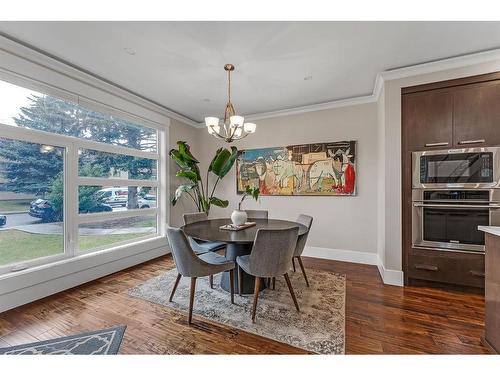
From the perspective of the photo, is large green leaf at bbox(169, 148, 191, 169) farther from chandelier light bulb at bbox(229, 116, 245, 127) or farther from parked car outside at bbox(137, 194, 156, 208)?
chandelier light bulb at bbox(229, 116, 245, 127)

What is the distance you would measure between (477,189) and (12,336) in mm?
4650

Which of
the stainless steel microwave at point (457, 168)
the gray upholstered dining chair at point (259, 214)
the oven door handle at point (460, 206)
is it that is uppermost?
the stainless steel microwave at point (457, 168)

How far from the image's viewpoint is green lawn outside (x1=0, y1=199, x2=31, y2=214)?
7.53 feet

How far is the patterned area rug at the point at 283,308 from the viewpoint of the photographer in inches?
70.5

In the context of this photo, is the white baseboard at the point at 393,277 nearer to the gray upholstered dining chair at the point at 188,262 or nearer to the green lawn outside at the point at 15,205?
the gray upholstered dining chair at the point at 188,262

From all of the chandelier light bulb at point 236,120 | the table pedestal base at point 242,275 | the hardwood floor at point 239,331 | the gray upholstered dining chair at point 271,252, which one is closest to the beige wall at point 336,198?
the hardwood floor at point 239,331

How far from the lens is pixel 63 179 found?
2746 millimetres

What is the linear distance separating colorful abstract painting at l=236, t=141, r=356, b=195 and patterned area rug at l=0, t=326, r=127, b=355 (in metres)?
3.10

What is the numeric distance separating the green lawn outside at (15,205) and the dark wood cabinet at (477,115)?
4.86 m

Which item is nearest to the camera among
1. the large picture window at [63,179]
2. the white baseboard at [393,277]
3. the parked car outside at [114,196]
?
the large picture window at [63,179]

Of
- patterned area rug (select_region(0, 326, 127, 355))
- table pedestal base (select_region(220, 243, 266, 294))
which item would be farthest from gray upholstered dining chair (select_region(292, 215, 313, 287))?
patterned area rug (select_region(0, 326, 127, 355))

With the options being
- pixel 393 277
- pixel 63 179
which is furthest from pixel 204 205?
pixel 393 277

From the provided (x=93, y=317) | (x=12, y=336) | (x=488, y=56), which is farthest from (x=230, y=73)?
(x=12, y=336)
